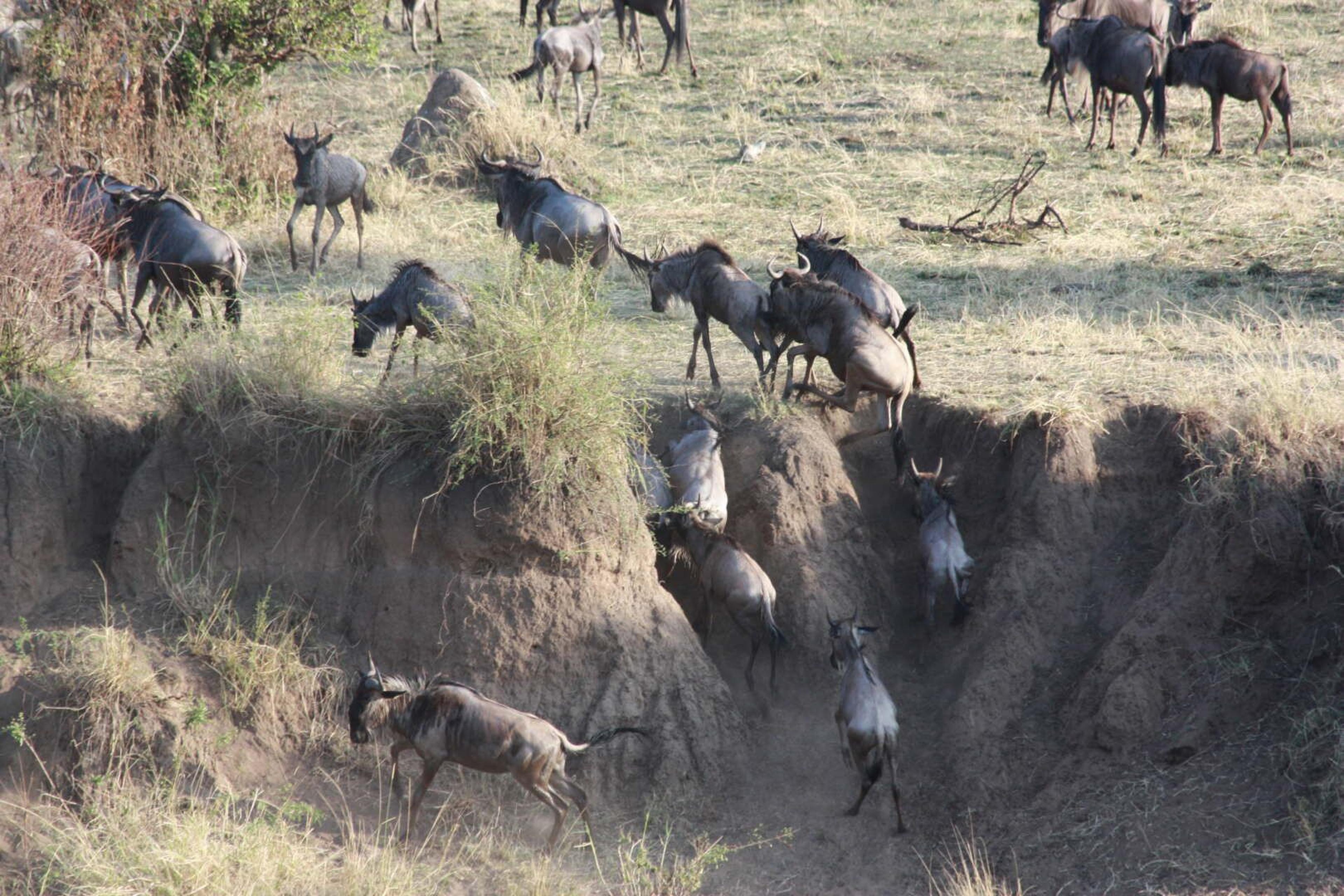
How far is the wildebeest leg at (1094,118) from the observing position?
14.8 meters

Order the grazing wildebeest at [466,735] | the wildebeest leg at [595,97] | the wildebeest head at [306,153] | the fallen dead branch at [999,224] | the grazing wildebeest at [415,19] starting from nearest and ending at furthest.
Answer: the grazing wildebeest at [466,735] → the wildebeest head at [306,153] → the fallen dead branch at [999,224] → the wildebeest leg at [595,97] → the grazing wildebeest at [415,19]

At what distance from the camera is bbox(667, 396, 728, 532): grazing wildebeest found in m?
→ 7.38

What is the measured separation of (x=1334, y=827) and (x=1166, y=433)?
2.51m

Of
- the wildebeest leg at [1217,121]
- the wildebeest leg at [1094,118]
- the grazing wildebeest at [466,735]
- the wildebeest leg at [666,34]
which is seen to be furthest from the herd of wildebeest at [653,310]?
the wildebeest leg at [666,34]

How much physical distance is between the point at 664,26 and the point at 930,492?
12577mm

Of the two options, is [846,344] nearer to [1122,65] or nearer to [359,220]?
[359,220]

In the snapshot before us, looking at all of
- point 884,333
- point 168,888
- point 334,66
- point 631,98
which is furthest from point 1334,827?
point 334,66

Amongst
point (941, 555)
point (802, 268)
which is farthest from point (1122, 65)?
point (941, 555)

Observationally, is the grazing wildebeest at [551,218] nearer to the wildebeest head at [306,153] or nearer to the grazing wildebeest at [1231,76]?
the wildebeest head at [306,153]

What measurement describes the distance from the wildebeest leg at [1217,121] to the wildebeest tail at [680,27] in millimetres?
7211

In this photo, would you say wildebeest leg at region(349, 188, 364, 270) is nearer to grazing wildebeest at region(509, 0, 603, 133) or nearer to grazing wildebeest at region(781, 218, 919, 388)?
grazing wildebeest at region(781, 218, 919, 388)

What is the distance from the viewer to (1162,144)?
1470 cm

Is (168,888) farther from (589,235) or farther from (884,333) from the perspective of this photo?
(589,235)

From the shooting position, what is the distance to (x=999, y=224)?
39.7ft
